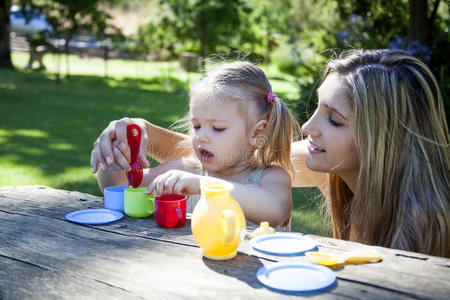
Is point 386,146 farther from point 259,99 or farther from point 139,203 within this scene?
point 139,203

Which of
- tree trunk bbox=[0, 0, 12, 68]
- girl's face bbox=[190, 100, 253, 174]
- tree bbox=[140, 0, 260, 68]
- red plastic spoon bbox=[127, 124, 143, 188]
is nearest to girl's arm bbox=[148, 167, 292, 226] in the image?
red plastic spoon bbox=[127, 124, 143, 188]

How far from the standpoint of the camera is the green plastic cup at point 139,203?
5.67 ft

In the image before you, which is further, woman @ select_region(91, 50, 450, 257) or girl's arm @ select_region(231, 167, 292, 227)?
girl's arm @ select_region(231, 167, 292, 227)

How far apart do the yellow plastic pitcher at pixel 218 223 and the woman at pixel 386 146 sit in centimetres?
64

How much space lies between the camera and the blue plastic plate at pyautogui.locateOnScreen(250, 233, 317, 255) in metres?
1.38

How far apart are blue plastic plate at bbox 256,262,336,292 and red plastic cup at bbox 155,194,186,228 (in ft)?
1.48

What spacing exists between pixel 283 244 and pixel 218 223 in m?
0.26

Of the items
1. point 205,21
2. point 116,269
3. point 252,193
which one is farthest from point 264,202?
point 205,21

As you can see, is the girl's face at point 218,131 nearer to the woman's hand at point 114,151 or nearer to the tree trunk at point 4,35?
the woman's hand at point 114,151

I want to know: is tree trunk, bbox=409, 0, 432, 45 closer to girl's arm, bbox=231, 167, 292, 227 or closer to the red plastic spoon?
girl's arm, bbox=231, 167, 292, 227

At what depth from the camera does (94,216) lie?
174 cm

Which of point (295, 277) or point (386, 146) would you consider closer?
point (295, 277)

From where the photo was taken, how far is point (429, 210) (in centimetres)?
165

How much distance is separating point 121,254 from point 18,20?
2417 centimetres
